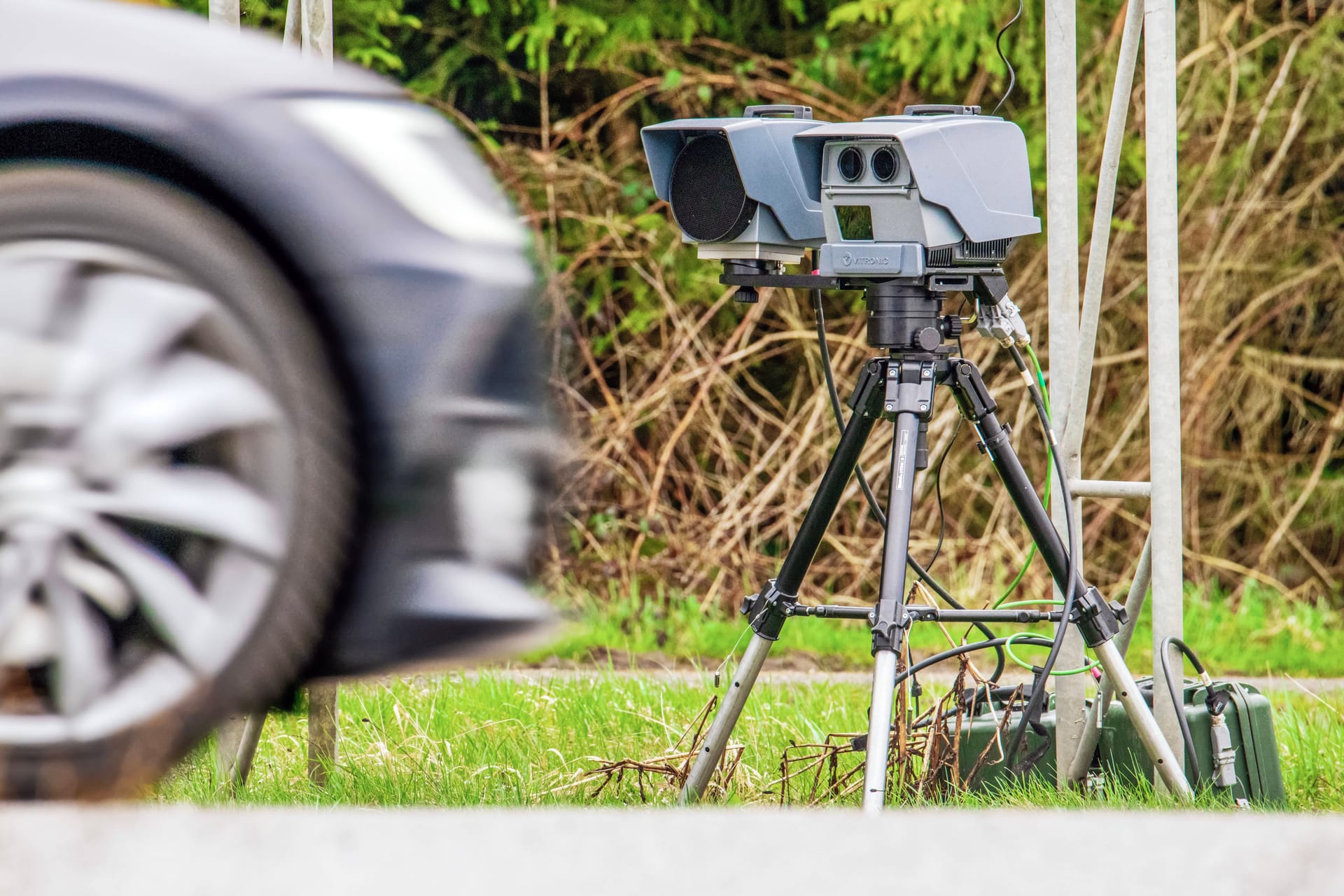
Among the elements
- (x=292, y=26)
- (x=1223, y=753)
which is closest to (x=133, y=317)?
(x=292, y=26)

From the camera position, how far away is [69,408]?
63.3 inches

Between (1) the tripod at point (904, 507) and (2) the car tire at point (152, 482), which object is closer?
(2) the car tire at point (152, 482)

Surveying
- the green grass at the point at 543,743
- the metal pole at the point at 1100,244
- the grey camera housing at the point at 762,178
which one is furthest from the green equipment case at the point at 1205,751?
the grey camera housing at the point at 762,178

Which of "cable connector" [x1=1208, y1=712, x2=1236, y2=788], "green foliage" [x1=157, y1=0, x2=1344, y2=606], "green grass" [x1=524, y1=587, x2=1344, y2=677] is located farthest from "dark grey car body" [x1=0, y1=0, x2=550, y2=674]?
"green foliage" [x1=157, y1=0, x2=1344, y2=606]

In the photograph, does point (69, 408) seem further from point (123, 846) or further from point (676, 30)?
point (676, 30)

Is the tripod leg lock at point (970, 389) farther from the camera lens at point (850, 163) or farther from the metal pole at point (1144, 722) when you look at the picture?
the metal pole at point (1144, 722)

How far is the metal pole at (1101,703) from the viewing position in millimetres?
3146

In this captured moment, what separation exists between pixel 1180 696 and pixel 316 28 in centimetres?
216

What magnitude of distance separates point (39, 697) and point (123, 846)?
190 mm

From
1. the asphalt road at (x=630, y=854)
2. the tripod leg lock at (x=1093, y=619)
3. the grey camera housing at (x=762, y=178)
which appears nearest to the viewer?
the asphalt road at (x=630, y=854)

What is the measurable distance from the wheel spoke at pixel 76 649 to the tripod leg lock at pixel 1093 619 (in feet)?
5.96

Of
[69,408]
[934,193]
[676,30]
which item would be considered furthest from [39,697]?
[676,30]

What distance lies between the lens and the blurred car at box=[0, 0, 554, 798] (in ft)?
5.30

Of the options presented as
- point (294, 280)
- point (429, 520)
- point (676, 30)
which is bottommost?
point (429, 520)
